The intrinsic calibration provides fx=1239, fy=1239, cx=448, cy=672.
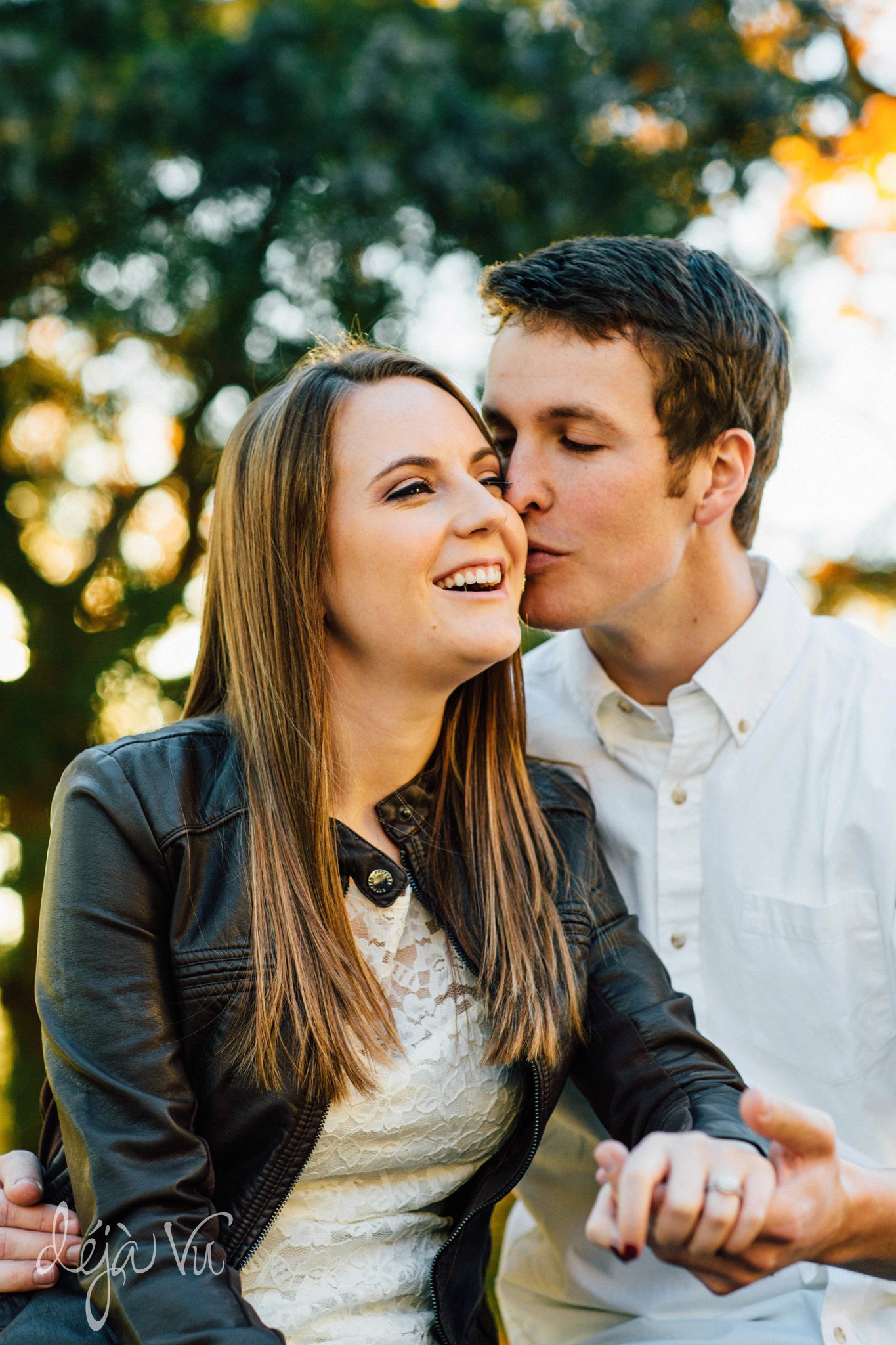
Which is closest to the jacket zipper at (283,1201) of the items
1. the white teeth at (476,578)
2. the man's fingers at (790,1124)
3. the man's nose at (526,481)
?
the man's fingers at (790,1124)

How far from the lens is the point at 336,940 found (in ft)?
6.67

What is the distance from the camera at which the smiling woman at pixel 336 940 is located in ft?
6.14

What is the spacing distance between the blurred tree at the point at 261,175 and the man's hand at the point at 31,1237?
129 inches

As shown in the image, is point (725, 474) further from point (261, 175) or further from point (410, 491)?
point (261, 175)

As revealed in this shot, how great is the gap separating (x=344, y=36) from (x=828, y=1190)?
4892mm

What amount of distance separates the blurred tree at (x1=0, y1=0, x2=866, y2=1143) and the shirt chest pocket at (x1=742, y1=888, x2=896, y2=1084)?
116 inches

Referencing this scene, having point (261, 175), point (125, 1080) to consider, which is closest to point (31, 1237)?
Answer: point (125, 1080)

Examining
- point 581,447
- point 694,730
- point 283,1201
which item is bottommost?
point 283,1201

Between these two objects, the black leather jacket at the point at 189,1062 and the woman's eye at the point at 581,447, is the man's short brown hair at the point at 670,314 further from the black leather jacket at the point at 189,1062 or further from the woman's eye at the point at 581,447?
the black leather jacket at the point at 189,1062

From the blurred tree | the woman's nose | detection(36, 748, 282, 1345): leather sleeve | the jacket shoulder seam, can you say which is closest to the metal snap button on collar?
the jacket shoulder seam

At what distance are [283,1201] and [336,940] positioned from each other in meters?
0.40

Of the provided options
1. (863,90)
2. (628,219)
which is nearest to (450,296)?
(628,219)

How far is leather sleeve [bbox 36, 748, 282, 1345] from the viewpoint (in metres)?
1.72

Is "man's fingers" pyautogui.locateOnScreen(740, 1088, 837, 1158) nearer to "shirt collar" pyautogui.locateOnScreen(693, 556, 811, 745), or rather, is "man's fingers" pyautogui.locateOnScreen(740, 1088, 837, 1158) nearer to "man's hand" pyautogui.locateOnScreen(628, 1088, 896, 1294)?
"man's hand" pyautogui.locateOnScreen(628, 1088, 896, 1294)
